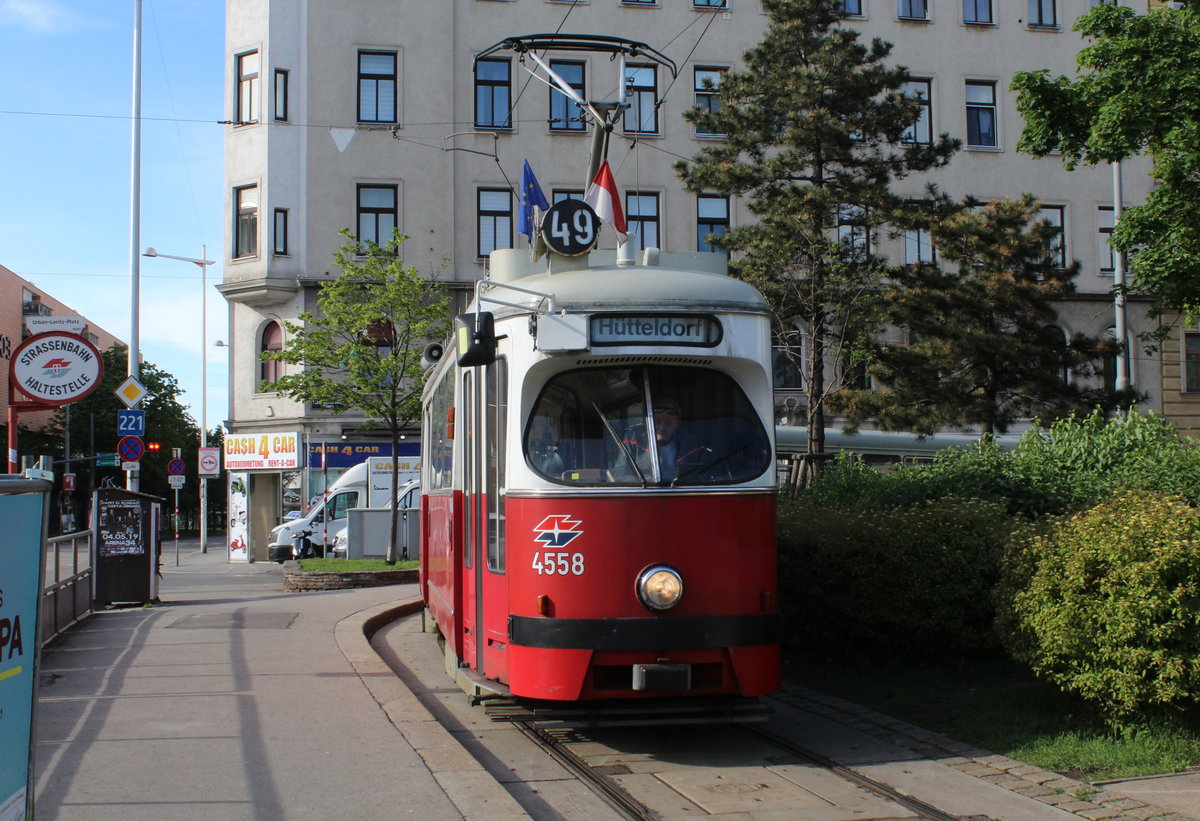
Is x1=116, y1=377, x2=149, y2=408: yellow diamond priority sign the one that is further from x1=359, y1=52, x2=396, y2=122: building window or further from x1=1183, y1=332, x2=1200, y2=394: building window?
x1=1183, y1=332, x2=1200, y2=394: building window

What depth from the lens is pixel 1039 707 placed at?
839 cm

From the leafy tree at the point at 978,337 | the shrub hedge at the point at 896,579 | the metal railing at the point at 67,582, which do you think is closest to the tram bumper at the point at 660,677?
the shrub hedge at the point at 896,579

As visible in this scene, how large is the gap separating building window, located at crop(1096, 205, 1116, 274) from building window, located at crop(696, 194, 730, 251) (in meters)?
12.0

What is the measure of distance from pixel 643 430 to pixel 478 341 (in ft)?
3.94

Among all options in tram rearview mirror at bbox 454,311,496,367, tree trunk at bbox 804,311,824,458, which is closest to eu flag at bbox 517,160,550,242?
tram rearview mirror at bbox 454,311,496,367

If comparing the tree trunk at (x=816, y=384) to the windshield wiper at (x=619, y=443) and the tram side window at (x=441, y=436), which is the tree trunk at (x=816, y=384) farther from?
the windshield wiper at (x=619, y=443)

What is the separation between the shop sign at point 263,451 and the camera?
3569 cm

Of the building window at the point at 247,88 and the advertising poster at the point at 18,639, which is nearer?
→ the advertising poster at the point at 18,639

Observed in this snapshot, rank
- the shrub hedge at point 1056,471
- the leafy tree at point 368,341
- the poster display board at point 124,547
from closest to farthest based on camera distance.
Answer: the shrub hedge at point 1056,471, the poster display board at point 124,547, the leafy tree at point 368,341

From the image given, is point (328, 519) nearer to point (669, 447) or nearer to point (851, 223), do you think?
point (851, 223)

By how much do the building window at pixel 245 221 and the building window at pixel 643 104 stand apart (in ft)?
37.2

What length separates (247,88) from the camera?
3625 centimetres

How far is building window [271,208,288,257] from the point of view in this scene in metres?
35.1

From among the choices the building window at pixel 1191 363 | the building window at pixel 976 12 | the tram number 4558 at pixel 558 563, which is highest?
the building window at pixel 976 12
